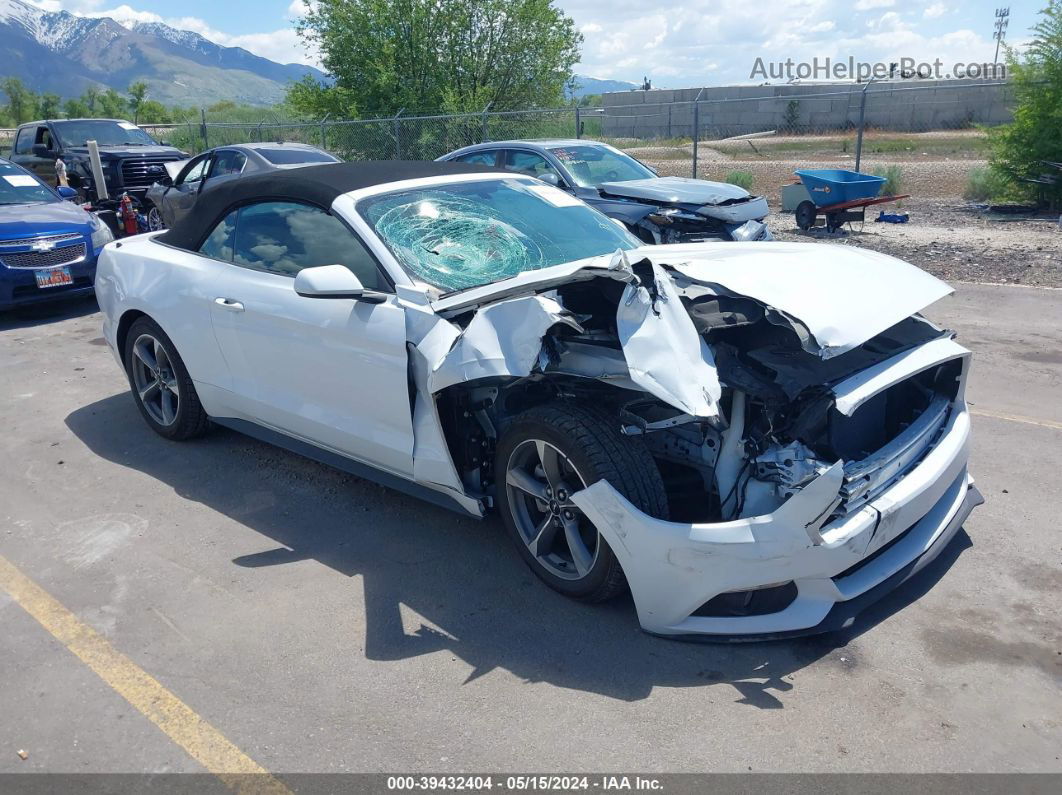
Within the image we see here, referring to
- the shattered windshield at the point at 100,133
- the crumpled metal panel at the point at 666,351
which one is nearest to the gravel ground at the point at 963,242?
the crumpled metal panel at the point at 666,351

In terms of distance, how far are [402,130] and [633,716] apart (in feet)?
68.8

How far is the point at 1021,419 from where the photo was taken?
212 inches

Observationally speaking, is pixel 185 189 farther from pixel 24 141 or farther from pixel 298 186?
pixel 298 186

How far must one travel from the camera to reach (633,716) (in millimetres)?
2906

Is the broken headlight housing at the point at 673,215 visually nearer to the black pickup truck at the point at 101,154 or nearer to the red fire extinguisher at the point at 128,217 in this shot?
the red fire extinguisher at the point at 128,217

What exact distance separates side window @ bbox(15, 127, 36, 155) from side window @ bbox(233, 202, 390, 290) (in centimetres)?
1460

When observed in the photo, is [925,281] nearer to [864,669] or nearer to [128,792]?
[864,669]

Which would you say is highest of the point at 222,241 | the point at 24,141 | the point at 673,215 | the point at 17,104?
the point at 17,104

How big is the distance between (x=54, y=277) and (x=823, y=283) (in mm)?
8442

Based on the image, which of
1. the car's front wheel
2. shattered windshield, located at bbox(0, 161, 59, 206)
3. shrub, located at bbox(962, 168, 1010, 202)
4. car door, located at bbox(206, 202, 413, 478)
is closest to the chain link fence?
shrub, located at bbox(962, 168, 1010, 202)

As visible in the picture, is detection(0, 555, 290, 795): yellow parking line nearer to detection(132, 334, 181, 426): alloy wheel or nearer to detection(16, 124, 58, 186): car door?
detection(132, 334, 181, 426): alloy wheel

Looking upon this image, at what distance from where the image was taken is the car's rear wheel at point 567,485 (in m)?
3.19

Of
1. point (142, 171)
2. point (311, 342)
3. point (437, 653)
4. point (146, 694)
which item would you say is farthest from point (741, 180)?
point (146, 694)

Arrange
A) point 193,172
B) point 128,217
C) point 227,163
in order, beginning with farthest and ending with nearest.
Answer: point 193,172 < point 227,163 < point 128,217
